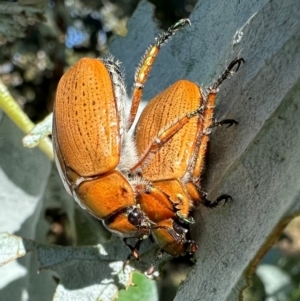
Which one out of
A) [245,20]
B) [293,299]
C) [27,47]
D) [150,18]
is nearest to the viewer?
[293,299]

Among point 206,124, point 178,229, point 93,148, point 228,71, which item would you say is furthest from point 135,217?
point 228,71

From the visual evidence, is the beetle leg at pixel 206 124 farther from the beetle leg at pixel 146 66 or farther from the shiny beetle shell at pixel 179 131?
the beetle leg at pixel 146 66

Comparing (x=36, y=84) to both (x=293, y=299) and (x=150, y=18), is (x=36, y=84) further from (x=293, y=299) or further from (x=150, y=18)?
(x=293, y=299)

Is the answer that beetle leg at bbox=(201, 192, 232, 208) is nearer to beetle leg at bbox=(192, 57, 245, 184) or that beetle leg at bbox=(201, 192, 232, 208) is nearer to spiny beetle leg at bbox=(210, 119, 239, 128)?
beetle leg at bbox=(192, 57, 245, 184)

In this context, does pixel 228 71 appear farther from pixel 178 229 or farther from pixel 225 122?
pixel 178 229

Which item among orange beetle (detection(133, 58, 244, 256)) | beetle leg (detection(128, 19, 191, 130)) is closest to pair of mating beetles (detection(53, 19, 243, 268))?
orange beetle (detection(133, 58, 244, 256))

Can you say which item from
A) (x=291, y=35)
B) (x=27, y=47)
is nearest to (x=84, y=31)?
(x=27, y=47)
